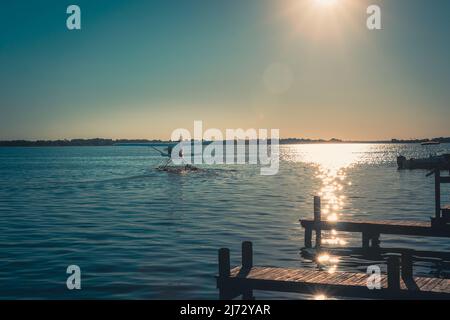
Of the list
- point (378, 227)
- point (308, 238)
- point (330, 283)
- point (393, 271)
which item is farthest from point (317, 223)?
point (393, 271)

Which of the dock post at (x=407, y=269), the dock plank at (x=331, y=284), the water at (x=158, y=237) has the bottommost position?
the water at (x=158, y=237)

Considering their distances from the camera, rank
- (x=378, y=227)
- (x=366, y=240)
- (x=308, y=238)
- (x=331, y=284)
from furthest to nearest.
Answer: (x=308, y=238)
(x=366, y=240)
(x=378, y=227)
(x=331, y=284)

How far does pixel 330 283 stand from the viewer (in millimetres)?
15969

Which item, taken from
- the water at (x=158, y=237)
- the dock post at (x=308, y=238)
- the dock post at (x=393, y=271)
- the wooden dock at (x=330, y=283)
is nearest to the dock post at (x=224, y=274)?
the wooden dock at (x=330, y=283)

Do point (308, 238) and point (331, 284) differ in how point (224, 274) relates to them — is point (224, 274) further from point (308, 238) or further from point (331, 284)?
point (308, 238)

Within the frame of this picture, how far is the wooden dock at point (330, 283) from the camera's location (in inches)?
Result: 615

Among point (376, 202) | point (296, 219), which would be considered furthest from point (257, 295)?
point (376, 202)

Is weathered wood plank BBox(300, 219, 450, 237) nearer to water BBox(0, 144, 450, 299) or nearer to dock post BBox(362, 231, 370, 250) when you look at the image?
dock post BBox(362, 231, 370, 250)

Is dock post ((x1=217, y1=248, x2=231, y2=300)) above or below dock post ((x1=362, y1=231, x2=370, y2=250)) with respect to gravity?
above

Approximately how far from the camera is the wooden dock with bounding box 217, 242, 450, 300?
15.6 m

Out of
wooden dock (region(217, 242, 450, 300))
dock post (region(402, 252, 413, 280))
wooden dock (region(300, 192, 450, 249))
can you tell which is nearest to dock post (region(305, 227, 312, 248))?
wooden dock (region(300, 192, 450, 249))

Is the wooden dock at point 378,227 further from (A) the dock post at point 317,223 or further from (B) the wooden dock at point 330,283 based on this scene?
(B) the wooden dock at point 330,283

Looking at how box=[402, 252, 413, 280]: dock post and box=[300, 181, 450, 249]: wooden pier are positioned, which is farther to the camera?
box=[300, 181, 450, 249]: wooden pier
